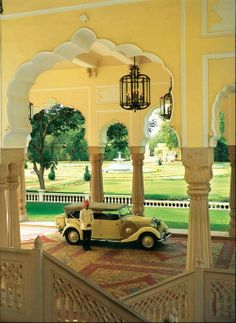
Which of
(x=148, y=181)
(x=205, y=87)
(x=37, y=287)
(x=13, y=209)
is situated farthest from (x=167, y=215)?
(x=37, y=287)

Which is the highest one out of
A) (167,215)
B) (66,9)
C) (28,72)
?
(66,9)

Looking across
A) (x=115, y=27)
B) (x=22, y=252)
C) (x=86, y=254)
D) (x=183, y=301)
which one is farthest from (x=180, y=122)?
(x=86, y=254)

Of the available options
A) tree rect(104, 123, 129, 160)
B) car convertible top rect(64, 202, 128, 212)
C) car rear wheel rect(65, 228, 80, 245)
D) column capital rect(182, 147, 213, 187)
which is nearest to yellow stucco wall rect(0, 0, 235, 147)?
column capital rect(182, 147, 213, 187)

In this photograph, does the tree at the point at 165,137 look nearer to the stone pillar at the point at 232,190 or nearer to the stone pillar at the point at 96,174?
the stone pillar at the point at 96,174

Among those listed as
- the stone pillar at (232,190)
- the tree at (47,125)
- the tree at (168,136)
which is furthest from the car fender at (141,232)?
the tree at (168,136)

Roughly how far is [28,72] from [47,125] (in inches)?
473

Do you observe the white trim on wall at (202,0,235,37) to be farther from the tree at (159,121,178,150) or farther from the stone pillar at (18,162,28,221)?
the tree at (159,121,178,150)

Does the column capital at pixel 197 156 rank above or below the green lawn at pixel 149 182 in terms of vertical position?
above

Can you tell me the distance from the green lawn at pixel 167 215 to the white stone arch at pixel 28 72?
7.58 m

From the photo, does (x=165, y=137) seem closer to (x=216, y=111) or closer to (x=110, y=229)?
(x=110, y=229)

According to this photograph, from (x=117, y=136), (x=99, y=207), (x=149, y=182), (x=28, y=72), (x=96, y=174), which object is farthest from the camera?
(x=149, y=182)

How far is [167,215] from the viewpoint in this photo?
16.4 metres

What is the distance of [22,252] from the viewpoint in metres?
4.97

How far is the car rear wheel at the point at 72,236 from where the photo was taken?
37.4 ft
